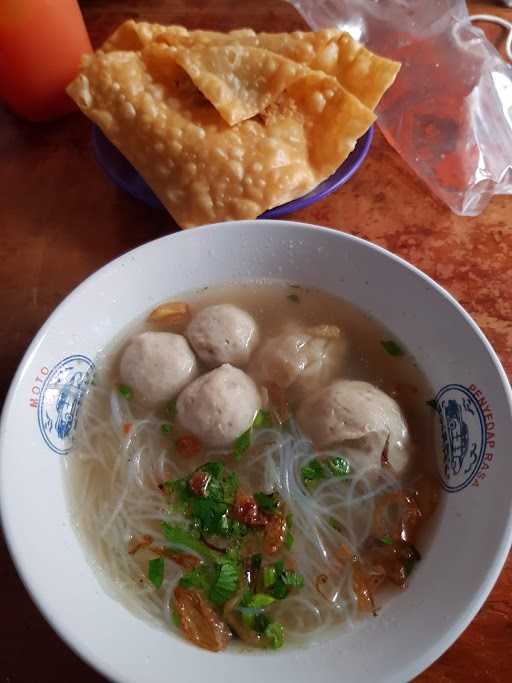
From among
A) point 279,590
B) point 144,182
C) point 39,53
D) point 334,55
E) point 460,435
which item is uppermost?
point 39,53

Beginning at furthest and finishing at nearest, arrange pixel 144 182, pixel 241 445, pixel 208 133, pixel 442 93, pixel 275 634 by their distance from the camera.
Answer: pixel 442 93 → pixel 144 182 → pixel 208 133 → pixel 241 445 → pixel 275 634

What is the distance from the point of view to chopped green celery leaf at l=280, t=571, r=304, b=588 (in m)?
1.09

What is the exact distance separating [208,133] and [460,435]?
886 millimetres

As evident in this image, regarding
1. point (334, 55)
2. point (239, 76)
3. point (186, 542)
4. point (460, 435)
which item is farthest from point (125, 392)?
point (334, 55)

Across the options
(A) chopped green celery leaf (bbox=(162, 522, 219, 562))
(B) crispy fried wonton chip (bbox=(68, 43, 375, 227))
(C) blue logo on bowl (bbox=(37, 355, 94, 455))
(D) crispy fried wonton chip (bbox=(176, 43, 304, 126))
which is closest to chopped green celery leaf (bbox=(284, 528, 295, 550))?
(A) chopped green celery leaf (bbox=(162, 522, 219, 562))

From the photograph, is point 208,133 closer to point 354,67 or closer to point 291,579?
point 354,67

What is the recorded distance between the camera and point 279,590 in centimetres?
108

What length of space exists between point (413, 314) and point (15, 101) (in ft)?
4.27

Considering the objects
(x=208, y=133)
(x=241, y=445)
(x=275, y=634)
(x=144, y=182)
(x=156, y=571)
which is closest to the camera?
(x=275, y=634)

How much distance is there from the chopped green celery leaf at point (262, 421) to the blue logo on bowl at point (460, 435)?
0.34 m

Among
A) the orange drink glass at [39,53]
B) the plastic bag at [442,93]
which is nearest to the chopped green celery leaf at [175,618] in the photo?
the plastic bag at [442,93]

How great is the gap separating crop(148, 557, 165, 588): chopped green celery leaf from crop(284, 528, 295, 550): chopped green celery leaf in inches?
9.2

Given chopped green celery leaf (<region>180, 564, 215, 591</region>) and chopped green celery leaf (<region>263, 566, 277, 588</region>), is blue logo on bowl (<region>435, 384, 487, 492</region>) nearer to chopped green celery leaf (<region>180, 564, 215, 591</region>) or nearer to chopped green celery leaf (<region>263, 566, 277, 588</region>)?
chopped green celery leaf (<region>263, 566, 277, 588</region>)

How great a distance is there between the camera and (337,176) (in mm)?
1532
